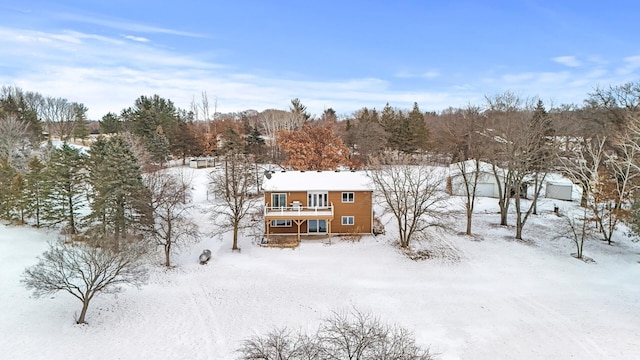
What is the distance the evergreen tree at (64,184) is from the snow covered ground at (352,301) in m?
1.64

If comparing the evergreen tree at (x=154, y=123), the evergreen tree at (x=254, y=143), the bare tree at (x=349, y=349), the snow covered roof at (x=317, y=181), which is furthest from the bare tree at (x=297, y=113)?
the bare tree at (x=349, y=349)

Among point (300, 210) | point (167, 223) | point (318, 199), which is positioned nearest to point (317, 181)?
point (318, 199)

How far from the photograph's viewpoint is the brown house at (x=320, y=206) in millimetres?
27656

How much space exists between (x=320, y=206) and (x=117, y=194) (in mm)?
13328

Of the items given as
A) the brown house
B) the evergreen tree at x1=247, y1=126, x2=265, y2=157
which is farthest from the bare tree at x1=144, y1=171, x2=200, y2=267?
the evergreen tree at x1=247, y1=126, x2=265, y2=157

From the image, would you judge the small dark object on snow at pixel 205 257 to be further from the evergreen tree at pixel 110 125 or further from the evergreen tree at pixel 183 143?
the evergreen tree at pixel 110 125

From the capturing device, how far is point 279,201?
2794 centimetres

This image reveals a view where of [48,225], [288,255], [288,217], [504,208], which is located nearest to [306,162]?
[288,217]

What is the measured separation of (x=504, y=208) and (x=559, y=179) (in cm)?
1420

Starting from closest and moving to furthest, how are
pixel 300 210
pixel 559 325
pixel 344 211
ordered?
pixel 559 325 < pixel 300 210 < pixel 344 211

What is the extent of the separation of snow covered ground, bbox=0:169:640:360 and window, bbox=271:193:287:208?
316 cm

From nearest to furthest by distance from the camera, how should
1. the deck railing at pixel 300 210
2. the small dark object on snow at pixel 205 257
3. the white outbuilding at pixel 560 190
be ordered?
1. the small dark object on snow at pixel 205 257
2. the deck railing at pixel 300 210
3. the white outbuilding at pixel 560 190

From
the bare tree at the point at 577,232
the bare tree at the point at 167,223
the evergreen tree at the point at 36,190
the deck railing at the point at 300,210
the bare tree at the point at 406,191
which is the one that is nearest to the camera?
the bare tree at the point at 167,223

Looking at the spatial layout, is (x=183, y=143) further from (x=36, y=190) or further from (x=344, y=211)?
(x=344, y=211)
